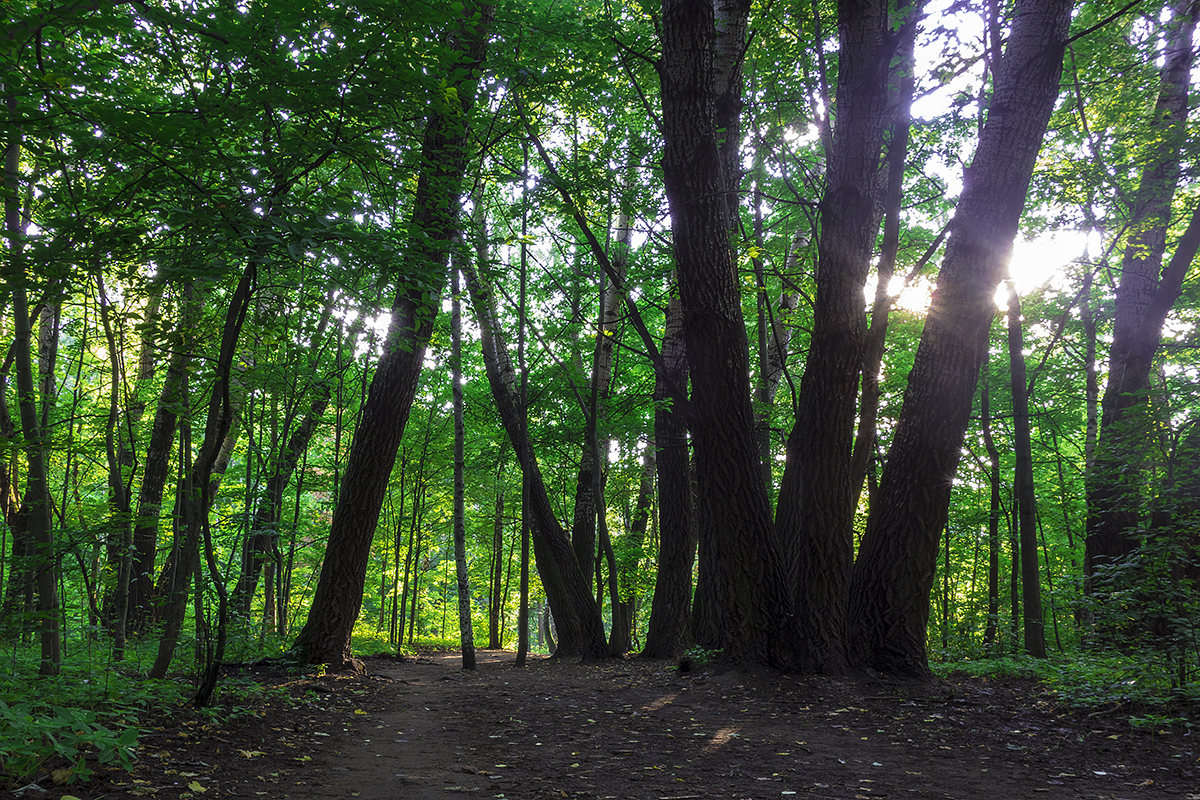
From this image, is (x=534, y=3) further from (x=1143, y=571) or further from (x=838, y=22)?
(x=1143, y=571)

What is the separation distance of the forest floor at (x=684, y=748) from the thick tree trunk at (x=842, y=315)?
53.3 inches

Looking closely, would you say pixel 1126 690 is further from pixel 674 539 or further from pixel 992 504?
pixel 992 504

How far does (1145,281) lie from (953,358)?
5909mm

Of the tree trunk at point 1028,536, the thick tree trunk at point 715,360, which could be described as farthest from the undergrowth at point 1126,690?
the thick tree trunk at point 715,360

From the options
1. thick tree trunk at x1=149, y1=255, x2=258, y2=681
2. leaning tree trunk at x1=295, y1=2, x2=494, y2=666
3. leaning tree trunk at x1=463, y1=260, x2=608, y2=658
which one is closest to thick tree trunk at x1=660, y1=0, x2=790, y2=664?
leaning tree trunk at x1=295, y1=2, x2=494, y2=666

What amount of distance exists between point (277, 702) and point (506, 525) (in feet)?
46.9

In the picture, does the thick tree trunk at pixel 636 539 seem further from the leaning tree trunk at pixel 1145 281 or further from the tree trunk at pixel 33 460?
the tree trunk at pixel 33 460

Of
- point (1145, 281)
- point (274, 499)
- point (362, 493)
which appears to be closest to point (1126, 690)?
point (1145, 281)

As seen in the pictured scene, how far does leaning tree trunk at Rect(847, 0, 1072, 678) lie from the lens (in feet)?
19.1

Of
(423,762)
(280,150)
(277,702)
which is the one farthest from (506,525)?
(280,150)

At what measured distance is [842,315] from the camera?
20.7ft

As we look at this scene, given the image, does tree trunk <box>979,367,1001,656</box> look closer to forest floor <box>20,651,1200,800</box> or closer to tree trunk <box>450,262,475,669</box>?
forest floor <box>20,651,1200,800</box>

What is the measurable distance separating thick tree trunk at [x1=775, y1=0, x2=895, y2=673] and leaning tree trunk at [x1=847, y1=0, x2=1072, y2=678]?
0.46 m

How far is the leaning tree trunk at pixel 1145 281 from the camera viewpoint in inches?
313
